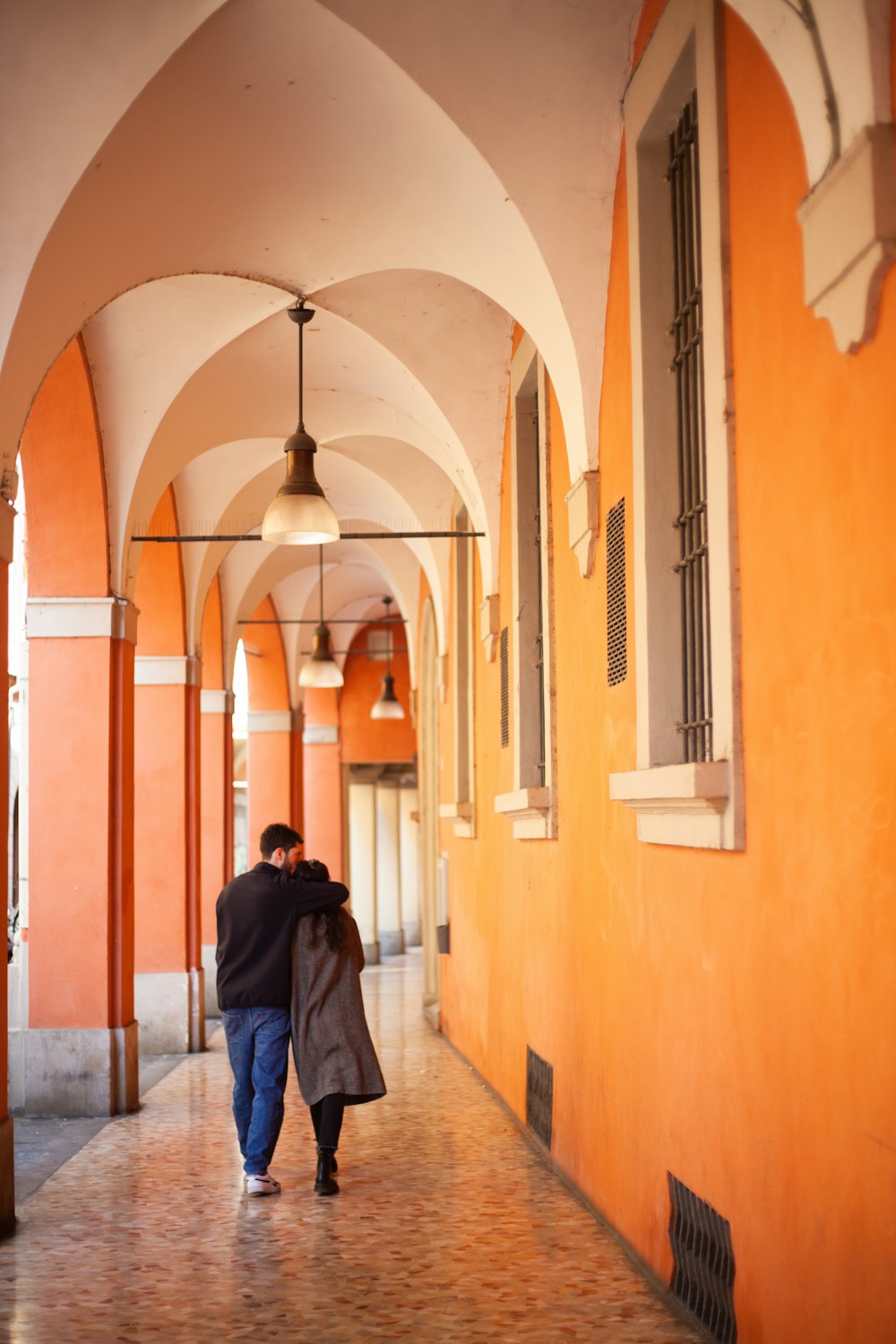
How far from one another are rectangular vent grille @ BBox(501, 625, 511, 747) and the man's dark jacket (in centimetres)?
262

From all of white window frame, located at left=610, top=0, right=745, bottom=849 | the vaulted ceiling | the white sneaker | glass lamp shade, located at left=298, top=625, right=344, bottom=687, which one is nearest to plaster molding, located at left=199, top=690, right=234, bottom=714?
glass lamp shade, located at left=298, top=625, right=344, bottom=687

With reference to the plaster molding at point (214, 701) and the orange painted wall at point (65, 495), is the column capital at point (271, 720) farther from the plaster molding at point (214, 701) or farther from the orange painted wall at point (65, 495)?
the orange painted wall at point (65, 495)

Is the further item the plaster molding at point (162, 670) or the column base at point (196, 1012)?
the plaster molding at point (162, 670)

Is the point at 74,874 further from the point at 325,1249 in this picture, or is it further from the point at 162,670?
the point at 325,1249

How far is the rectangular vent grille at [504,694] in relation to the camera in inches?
350

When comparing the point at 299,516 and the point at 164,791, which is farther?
the point at 164,791

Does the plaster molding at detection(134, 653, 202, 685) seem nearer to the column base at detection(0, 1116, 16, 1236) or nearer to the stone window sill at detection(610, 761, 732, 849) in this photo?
the column base at detection(0, 1116, 16, 1236)

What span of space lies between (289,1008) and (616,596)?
2.53 m

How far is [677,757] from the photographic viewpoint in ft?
16.1

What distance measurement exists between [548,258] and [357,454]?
663 centimetres

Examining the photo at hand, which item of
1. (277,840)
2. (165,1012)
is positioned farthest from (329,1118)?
(165,1012)

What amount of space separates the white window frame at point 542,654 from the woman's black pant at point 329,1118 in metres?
1.70

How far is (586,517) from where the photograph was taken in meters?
6.07

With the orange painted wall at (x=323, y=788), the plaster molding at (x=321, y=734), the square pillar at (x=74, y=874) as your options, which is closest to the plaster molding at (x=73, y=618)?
the square pillar at (x=74, y=874)
